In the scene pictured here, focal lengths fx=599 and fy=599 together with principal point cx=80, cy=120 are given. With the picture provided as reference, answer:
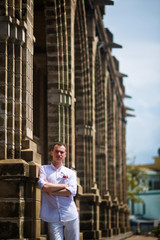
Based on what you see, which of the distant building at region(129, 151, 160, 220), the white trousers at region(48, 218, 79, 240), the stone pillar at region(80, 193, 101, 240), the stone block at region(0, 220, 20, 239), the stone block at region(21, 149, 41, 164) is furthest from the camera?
the distant building at region(129, 151, 160, 220)

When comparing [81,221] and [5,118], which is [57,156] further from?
[81,221]

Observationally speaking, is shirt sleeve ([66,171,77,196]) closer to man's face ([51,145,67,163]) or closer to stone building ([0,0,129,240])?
man's face ([51,145,67,163])

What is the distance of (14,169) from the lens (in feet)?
29.7

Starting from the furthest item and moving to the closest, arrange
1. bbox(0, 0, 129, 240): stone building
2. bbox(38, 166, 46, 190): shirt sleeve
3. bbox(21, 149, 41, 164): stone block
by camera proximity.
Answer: bbox(21, 149, 41, 164): stone block, bbox(0, 0, 129, 240): stone building, bbox(38, 166, 46, 190): shirt sleeve

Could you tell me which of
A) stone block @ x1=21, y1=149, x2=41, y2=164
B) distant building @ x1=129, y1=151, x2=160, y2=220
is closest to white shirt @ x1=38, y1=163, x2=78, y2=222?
stone block @ x1=21, y1=149, x2=41, y2=164

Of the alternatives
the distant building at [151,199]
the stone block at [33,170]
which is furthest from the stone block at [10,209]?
the distant building at [151,199]

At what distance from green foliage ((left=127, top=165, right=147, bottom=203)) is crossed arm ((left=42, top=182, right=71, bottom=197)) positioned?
46337 millimetres

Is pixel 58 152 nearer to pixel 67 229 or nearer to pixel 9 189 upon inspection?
pixel 67 229

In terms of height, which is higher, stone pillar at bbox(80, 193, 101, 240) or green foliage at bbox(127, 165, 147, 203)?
green foliage at bbox(127, 165, 147, 203)

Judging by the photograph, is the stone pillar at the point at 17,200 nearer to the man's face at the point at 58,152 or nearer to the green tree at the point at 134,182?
the man's face at the point at 58,152

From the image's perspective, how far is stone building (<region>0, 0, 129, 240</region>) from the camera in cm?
922

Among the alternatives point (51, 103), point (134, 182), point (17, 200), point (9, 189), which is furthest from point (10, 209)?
point (134, 182)

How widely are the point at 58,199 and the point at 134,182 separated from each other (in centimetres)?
4695

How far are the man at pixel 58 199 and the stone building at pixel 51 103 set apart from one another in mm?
1900
